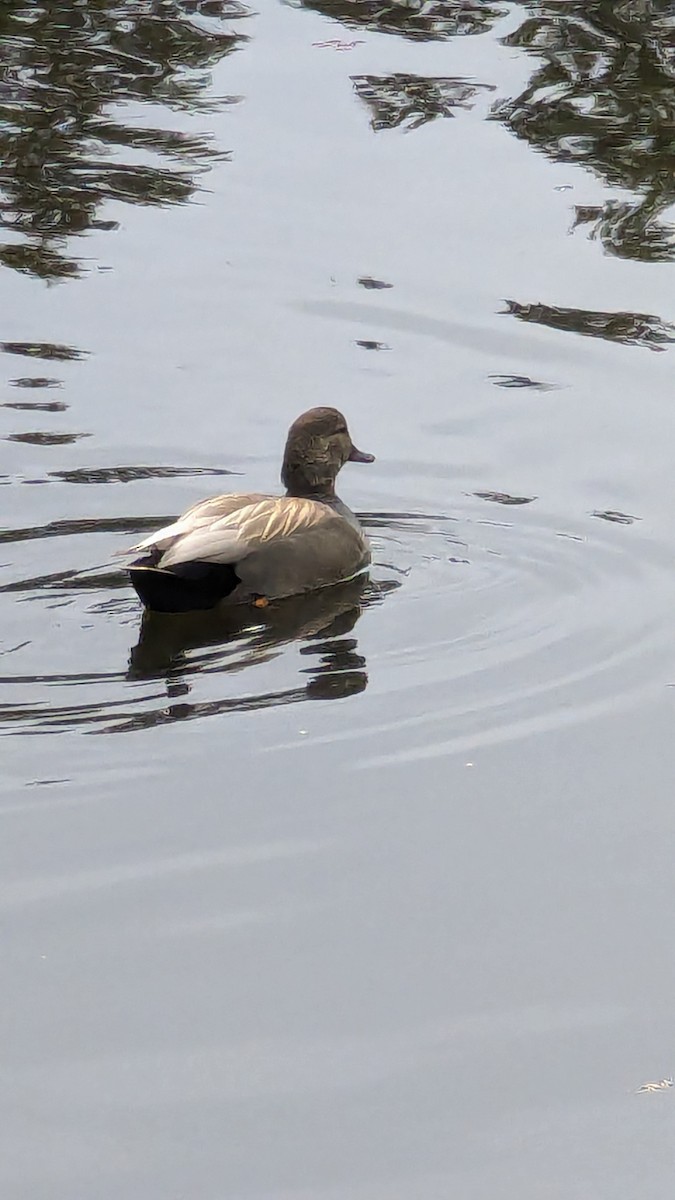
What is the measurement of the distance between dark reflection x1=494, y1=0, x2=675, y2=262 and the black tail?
16.1 ft

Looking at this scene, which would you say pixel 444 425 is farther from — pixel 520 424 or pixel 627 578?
pixel 627 578

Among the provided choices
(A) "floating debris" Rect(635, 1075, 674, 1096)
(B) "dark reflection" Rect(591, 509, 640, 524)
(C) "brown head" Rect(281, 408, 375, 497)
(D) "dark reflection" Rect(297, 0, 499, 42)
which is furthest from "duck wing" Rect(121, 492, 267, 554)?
(D) "dark reflection" Rect(297, 0, 499, 42)

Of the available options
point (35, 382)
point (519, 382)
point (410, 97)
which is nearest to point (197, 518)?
point (35, 382)

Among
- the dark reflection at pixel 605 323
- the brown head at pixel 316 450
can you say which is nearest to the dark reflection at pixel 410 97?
the dark reflection at pixel 605 323

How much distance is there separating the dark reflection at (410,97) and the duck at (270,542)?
5850 millimetres

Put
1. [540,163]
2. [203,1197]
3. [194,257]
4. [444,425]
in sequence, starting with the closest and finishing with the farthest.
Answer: [203,1197]
[444,425]
[194,257]
[540,163]

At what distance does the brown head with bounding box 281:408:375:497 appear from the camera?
9.33m

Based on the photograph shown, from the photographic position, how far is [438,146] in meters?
14.2

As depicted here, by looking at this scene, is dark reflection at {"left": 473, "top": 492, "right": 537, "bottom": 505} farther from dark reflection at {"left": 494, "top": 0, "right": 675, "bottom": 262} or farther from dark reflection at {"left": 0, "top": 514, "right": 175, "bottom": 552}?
dark reflection at {"left": 494, "top": 0, "right": 675, "bottom": 262}

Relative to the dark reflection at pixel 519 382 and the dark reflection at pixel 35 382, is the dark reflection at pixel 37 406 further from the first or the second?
the dark reflection at pixel 519 382

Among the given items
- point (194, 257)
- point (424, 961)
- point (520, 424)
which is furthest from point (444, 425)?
point (424, 961)

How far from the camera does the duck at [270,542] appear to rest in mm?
8203

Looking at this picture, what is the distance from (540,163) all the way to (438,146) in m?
0.70

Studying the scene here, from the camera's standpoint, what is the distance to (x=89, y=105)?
15016 millimetres
